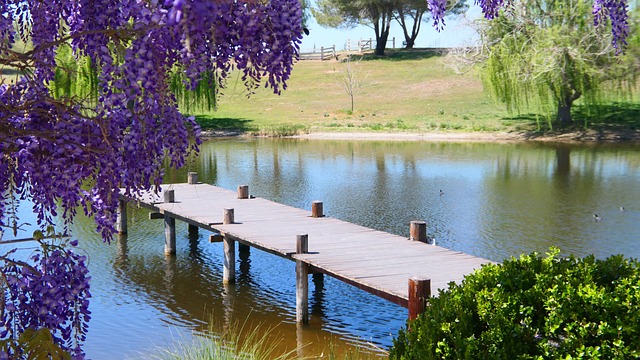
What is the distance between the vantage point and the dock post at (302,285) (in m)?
13.0

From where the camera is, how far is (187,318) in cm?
1351

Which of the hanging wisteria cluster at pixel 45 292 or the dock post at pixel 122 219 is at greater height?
the hanging wisteria cluster at pixel 45 292

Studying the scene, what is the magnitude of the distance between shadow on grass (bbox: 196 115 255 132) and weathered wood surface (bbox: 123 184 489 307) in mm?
24515

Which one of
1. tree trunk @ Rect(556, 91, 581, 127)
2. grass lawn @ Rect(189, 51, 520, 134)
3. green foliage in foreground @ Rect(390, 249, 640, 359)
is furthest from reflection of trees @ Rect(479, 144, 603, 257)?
green foliage in foreground @ Rect(390, 249, 640, 359)

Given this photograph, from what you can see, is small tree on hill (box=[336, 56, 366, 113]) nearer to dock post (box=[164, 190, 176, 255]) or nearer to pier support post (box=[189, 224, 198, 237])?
pier support post (box=[189, 224, 198, 237])

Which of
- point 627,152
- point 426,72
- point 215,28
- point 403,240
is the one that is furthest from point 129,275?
point 426,72

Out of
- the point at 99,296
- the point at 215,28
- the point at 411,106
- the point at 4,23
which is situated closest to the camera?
the point at 215,28

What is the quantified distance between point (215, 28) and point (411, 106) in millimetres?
45647

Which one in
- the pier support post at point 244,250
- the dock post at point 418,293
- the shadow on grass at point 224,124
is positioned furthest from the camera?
the shadow on grass at point 224,124

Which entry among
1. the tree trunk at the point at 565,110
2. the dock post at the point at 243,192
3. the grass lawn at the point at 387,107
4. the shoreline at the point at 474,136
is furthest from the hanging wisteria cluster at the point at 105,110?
the tree trunk at the point at 565,110

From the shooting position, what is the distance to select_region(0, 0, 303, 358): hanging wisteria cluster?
15.6 feet

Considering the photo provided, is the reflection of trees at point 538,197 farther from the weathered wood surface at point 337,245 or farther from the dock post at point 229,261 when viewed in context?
the dock post at point 229,261

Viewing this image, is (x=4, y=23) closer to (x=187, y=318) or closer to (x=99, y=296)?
(x=187, y=318)

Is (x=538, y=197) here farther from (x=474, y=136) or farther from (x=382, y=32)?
(x=382, y=32)
